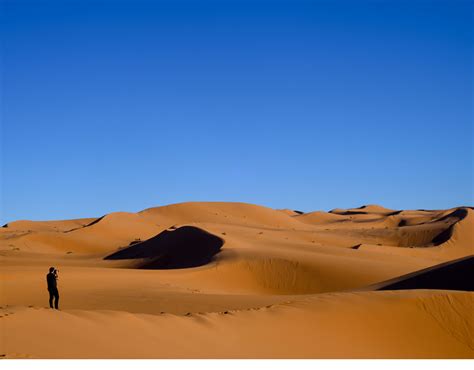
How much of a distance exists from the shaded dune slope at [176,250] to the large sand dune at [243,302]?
120mm

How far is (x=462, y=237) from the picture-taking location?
49.2m

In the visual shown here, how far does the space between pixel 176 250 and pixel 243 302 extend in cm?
2246

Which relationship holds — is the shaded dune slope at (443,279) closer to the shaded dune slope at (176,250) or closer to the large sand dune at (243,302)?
the large sand dune at (243,302)

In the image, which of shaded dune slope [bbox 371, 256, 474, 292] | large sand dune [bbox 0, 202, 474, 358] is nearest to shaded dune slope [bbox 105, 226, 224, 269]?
large sand dune [bbox 0, 202, 474, 358]

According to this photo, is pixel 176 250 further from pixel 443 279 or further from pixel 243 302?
pixel 243 302

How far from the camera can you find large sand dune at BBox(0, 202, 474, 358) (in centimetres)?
947

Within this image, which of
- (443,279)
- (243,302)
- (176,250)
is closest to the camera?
(243,302)

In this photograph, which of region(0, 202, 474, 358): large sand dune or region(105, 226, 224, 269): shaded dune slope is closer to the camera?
region(0, 202, 474, 358): large sand dune

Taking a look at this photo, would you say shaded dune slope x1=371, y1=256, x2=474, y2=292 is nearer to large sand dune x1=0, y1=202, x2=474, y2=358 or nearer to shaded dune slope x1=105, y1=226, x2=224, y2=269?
large sand dune x1=0, y1=202, x2=474, y2=358

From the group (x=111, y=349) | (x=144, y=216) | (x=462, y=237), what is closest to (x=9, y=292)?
(x=111, y=349)

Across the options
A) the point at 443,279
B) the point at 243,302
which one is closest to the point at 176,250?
the point at 443,279

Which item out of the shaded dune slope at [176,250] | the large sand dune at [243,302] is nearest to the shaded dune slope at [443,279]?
the large sand dune at [243,302]

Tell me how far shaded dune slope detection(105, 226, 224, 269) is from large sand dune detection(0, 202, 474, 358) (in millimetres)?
120

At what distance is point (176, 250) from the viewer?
39.9m
